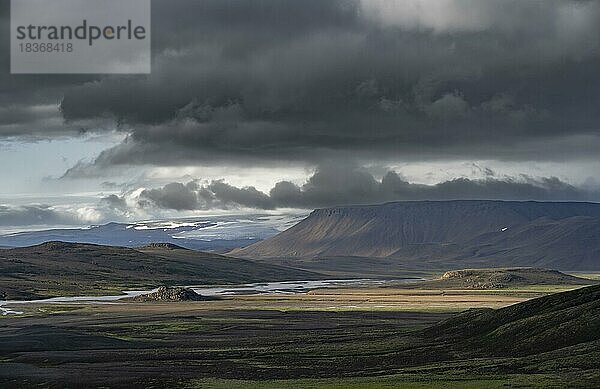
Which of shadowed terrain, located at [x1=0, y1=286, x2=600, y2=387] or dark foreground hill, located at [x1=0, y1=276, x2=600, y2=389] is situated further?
shadowed terrain, located at [x1=0, y1=286, x2=600, y2=387]

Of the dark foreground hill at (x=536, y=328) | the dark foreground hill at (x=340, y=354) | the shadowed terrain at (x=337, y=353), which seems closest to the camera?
the dark foreground hill at (x=340, y=354)

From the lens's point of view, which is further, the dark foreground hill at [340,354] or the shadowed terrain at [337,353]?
the shadowed terrain at [337,353]

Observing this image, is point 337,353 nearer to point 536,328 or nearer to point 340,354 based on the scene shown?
point 340,354

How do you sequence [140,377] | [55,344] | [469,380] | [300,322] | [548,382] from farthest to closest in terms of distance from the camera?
1. [300,322]
2. [55,344]
3. [140,377]
4. [469,380]
5. [548,382]

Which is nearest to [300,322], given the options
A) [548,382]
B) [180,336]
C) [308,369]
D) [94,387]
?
[180,336]

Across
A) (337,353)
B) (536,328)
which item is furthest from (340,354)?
(536,328)

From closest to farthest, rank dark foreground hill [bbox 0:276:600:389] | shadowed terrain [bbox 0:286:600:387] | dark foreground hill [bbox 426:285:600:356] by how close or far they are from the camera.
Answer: dark foreground hill [bbox 0:276:600:389] → shadowed terrain [bbox 0:286:600:387] → dark foreground hill [bbox 426:285:600:356]

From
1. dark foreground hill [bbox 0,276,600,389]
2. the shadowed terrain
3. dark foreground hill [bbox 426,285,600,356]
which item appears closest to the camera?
dark foreground hill [bbox 0,276,600,389]

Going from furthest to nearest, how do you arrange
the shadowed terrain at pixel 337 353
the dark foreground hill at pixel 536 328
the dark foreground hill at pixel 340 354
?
1. the dark foreground hill at pixel 536 328
2. the shadowed terrain at pixel 337 353
3. the dark foreground hill at pixel 340 354

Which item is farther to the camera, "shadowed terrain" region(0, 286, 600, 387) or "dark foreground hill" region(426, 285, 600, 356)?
"dark foreground hill" region(426, 285, 600, 356)

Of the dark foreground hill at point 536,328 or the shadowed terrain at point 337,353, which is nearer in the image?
the shadowed terrain at point 337,353

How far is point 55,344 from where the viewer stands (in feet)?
489

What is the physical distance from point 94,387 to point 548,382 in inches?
2048

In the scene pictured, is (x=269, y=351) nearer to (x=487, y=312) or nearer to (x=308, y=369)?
(x=308, y=369)
